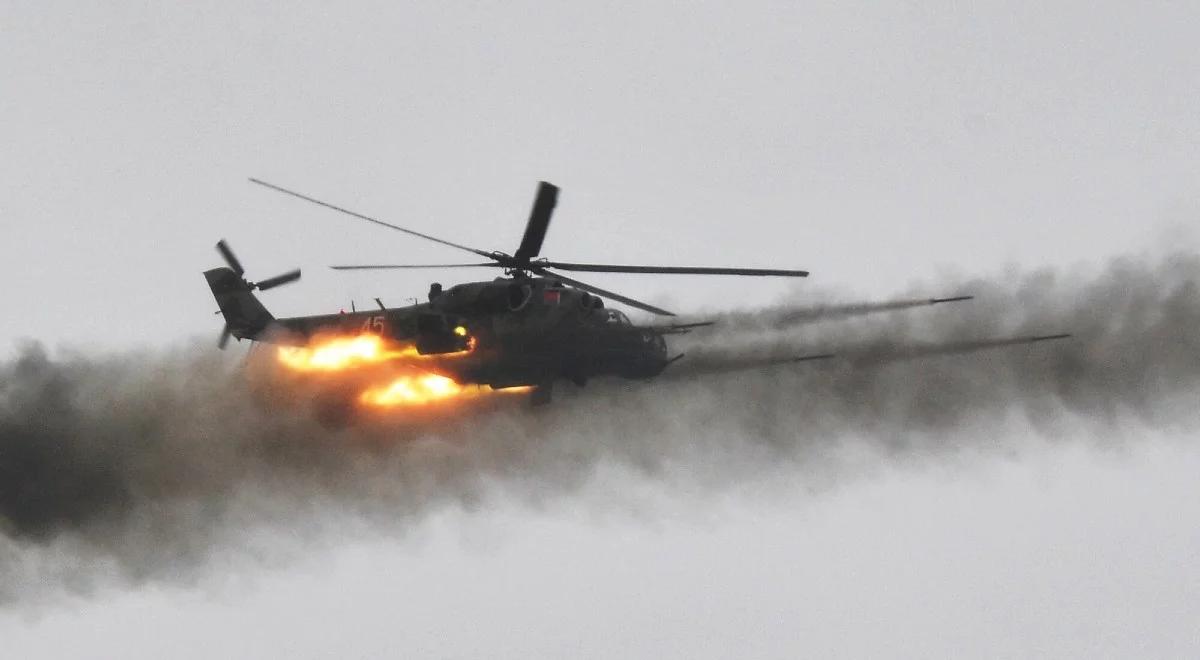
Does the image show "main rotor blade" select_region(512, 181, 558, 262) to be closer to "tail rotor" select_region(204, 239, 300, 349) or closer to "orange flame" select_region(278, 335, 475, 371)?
"orange flame" select_region(278, 335, 475, 371)

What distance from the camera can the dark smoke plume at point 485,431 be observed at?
1996 inches

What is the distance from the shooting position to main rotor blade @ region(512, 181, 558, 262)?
3959cm

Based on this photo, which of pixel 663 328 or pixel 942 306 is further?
pixel 942 306

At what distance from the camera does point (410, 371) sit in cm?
4550

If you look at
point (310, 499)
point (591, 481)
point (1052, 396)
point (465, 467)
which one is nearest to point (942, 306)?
point (1052, 396)

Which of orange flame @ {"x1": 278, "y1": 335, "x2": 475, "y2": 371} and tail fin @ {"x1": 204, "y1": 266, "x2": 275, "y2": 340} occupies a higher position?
tail fin @ {"x1": 204, "y1": 266, "x2": 275, "y2": 340}

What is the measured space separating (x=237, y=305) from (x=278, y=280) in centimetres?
236

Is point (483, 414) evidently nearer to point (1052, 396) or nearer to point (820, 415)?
point (820, 415)

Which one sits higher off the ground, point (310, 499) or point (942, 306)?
point (942, 306)

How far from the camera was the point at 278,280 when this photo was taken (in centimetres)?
4581

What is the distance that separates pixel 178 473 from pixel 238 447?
84.6 inches

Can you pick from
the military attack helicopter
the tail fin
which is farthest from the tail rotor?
the military attack helicopter

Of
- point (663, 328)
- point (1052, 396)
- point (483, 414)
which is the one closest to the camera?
point (663, 328)

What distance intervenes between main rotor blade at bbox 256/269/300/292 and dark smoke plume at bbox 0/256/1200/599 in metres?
4.68
